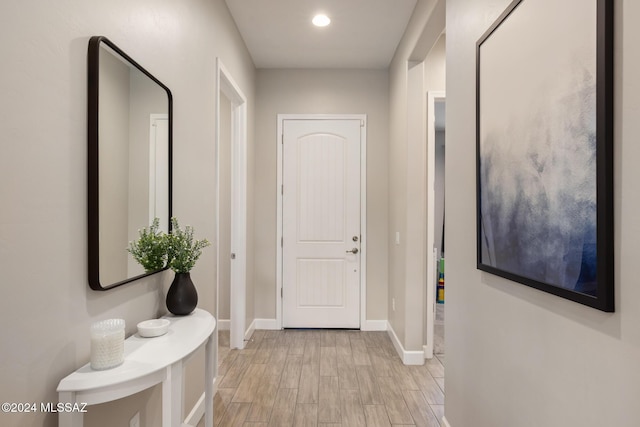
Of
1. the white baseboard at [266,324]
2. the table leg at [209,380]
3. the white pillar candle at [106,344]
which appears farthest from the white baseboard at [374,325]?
the white pillar candle at [106,344]

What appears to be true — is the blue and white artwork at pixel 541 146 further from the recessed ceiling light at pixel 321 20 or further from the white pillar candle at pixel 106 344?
the recessed ceiling light at pixel 321 20

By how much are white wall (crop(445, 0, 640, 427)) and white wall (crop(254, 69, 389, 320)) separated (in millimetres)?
1898

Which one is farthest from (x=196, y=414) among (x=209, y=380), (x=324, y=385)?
(x=324, y=385)

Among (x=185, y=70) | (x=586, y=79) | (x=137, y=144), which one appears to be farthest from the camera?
(x=185, y=70)

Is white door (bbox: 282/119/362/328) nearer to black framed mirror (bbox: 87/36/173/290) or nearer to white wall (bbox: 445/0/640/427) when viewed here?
white wall (bbox: 445/0/640/427)

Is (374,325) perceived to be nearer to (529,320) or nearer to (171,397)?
(529,320)

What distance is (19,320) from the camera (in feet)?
2.97

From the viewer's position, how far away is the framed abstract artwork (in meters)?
0.85

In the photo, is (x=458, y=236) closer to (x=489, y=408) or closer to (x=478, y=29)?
(x=489, y=408)

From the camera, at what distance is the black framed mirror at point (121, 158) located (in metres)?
1.17

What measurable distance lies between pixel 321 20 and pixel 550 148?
2.41 metres

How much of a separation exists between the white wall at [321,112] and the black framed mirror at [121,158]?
2.14m

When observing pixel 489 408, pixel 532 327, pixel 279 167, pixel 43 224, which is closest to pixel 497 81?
pixel 532 327

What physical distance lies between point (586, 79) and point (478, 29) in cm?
81
